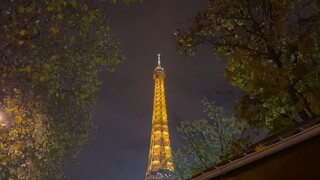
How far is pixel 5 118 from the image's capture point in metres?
16.5

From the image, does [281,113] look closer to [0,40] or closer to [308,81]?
[308,81]

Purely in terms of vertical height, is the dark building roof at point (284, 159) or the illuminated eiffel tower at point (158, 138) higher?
the illuminated eiffel tower at point (158, 138)

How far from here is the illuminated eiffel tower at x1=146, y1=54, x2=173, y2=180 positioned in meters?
74.2

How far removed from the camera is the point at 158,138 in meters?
75.0

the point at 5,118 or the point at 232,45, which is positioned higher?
the point at 232,45

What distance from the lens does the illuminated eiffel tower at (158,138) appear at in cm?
7419

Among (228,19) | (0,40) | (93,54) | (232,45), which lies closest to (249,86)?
(232,45)

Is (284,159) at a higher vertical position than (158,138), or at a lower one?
lower

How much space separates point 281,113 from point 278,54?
197 centimetres

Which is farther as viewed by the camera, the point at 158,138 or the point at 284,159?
the point at 158,138

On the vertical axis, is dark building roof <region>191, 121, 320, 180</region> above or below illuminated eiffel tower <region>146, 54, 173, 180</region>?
below

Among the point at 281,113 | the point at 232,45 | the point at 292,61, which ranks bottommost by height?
the point at 281,113

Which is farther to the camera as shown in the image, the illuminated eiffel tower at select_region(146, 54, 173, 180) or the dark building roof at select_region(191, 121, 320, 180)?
the illuminated eiffel tower at select_region(146, 54, 173, 180)

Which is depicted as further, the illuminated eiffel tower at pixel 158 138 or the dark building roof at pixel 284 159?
the illuminated eiffel tower at pixel 158 138
